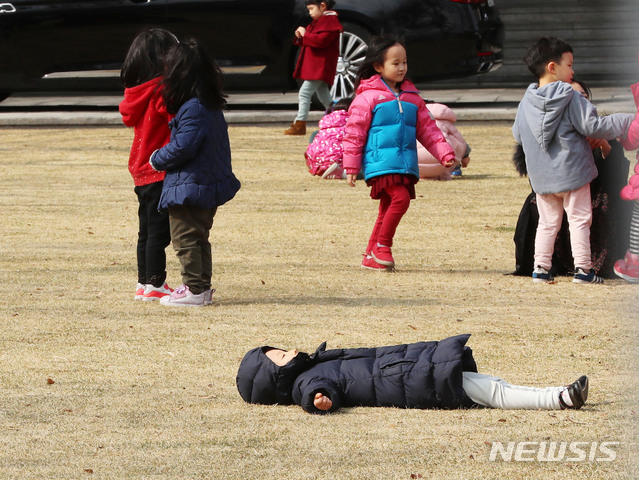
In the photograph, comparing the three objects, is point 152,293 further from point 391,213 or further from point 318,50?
point 318,50

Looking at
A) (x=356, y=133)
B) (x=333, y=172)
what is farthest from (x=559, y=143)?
(x=333, y=172)

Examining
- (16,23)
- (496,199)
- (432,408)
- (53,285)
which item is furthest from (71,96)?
→ (432,408)

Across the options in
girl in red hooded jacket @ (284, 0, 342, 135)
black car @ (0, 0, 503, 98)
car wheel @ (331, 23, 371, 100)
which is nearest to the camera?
girl in red hooded jacket @ (284, 0, 342, 135)

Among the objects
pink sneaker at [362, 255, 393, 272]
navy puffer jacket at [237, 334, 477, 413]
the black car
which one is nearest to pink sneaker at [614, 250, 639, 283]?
pink sneaker at [362, 255, 393, 272]

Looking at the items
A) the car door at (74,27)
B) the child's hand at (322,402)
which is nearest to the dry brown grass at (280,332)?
the child's hand at (322,402)

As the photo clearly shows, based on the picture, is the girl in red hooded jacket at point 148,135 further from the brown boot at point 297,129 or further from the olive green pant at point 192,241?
the brown boot at point 297,129

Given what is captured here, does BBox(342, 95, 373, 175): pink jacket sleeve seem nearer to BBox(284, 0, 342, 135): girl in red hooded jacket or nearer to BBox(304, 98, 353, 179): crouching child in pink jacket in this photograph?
BBox(304, 98, 353, 179): crouching child in pink jacket

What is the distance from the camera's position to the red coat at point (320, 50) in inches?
443

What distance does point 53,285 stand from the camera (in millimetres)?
6199

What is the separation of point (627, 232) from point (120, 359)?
3399mm

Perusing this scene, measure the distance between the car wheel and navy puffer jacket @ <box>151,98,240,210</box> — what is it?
23.2 feet

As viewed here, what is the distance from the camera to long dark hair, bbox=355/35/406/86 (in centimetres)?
647

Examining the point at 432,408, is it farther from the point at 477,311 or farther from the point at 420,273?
the point at 420,273

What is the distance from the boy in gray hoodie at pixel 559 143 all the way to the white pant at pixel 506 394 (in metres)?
2.50
